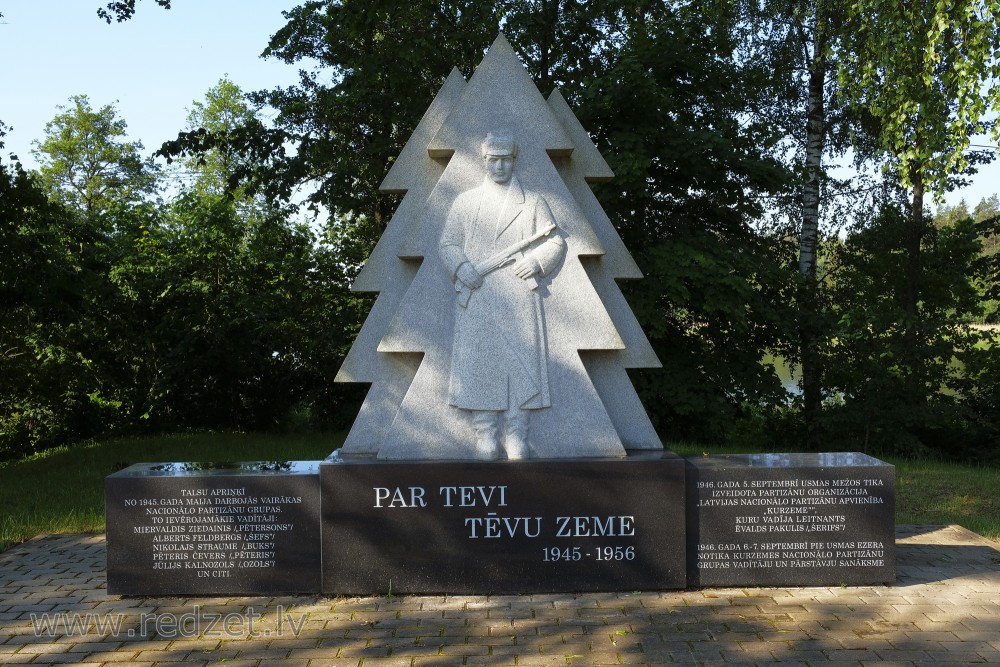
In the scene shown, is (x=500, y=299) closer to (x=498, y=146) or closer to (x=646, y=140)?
(x=498, y=146)

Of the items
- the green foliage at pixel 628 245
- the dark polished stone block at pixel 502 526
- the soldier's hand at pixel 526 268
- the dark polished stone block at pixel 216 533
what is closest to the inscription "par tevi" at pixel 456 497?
the dark polished stone block at pixel 502 526

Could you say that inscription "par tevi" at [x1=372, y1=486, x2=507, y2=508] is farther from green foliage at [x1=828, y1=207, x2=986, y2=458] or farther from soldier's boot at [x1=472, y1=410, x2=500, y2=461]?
green foliage at [x1=828, y1=207, x2=986, y2=458]

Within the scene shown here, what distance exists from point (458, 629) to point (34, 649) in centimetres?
214

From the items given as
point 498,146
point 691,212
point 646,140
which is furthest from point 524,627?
point 691,212

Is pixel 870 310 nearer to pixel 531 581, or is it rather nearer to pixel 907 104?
pixel 907 104

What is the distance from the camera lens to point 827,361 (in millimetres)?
13109

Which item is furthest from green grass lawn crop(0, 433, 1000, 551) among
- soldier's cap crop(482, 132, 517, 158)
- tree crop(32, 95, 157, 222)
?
tree crop(32, 95, 157, 222)

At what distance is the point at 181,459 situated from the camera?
11547 millimetres

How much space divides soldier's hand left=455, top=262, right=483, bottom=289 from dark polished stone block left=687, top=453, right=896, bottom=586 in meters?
1.81

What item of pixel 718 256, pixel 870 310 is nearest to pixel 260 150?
pixel 718 256

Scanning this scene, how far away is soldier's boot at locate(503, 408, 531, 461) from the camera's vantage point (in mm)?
5566

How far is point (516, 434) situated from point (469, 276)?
1.05m

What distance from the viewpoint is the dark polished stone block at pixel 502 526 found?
17.4 feet

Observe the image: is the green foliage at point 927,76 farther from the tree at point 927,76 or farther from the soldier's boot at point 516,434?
the soldier's boot at point 516,434
